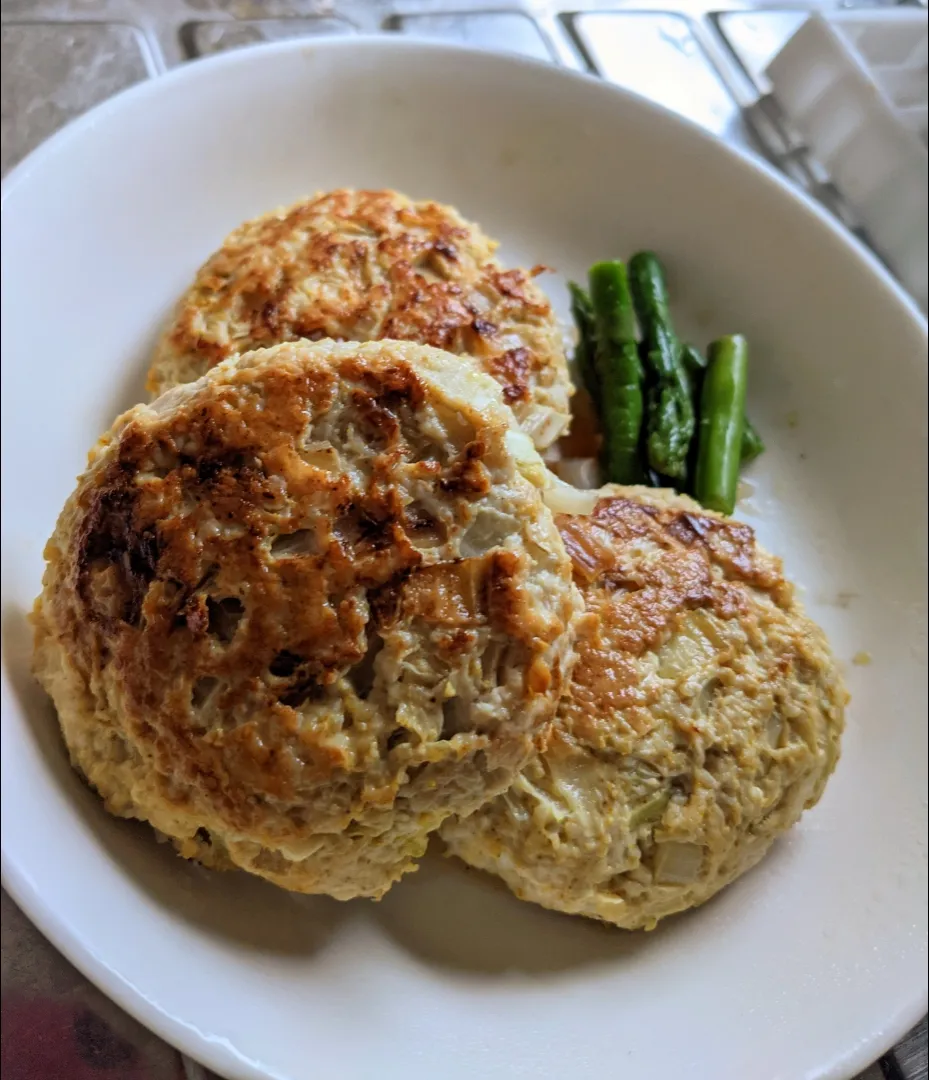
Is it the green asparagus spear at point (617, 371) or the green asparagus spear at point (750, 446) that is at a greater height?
the green asparagus spear at point (617, 371)

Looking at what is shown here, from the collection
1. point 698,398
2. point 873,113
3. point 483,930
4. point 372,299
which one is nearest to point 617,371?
point 698,398

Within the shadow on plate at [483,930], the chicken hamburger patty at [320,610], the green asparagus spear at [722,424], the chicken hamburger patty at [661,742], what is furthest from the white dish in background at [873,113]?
the shadow on plate at [483,930]

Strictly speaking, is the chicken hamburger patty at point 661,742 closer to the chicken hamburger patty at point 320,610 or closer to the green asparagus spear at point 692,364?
the chicken hamburger patty at point 320,610

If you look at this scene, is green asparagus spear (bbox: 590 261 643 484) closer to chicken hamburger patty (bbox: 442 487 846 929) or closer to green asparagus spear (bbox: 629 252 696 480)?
green asparagus spear (bbox: 629 252 696 480)

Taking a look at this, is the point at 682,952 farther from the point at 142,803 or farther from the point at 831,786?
the point at 142,803

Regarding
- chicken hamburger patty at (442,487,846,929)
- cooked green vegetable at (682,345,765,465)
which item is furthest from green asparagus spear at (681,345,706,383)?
chicken hamburger patty at (442,487,846,929)

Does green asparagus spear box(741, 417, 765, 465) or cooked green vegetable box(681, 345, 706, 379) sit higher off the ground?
cooked green vegetable box(681, 345, 706, 379)

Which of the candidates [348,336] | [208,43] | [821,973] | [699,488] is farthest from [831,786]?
[208,43]
